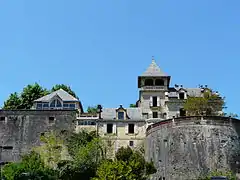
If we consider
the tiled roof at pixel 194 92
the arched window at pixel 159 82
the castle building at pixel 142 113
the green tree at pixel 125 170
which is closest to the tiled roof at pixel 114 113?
the castle building at pixel 142 113

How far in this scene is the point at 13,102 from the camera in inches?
2889

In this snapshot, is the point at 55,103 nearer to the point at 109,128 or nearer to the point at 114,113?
the point at 114,113

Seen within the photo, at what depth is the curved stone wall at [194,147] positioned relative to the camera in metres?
48.2

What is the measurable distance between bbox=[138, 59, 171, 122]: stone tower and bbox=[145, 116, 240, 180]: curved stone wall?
719cm

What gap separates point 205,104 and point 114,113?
12.9 metres

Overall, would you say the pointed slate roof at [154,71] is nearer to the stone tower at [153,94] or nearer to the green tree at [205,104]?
the stone tower at [153,94]

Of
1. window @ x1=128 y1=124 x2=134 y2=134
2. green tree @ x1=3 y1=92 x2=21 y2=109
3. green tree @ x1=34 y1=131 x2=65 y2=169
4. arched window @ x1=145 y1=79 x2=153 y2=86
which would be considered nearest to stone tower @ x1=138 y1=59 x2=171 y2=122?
arched window @ x1=145 y1=79 x2=153 y2=86

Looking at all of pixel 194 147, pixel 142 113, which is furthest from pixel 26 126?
pixel 194 147

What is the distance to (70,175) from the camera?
Result: 158ft

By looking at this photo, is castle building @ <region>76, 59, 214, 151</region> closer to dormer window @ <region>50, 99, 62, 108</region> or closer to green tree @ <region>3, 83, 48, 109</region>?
dormer window @ <region>50, 99, 62, 108</region>

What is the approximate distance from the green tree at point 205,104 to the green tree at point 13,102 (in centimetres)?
3078

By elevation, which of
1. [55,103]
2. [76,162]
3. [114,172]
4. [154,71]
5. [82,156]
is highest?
[154,71]

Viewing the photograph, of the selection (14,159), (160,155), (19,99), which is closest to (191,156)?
(160,155)

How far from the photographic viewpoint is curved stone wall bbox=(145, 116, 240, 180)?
48188mm
